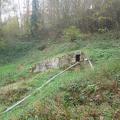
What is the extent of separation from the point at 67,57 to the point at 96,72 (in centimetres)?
897

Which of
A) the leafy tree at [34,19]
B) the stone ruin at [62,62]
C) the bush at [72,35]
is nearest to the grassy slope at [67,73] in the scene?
the stone ruin at [62,62]

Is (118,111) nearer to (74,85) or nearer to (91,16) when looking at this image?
(74,85)

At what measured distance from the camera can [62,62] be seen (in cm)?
2080

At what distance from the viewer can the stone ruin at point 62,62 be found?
19.9 meters

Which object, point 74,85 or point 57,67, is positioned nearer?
point 74,85

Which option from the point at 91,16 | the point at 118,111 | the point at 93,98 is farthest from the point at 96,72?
the point at 91,16

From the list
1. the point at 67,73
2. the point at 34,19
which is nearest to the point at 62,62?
the point at 67,73

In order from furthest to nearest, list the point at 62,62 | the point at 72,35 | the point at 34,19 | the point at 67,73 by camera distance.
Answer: the point at 34,19 → the point at 72,35 → the point at 62,62 → the point at 67,73

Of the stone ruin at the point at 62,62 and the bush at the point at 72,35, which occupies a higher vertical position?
the bush at the point at 72,35

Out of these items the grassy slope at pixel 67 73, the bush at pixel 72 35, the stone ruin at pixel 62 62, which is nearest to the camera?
the grassy slope at pixel 67 73

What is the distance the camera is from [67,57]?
2077cm

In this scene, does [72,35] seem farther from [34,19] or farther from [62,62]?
[34,19]

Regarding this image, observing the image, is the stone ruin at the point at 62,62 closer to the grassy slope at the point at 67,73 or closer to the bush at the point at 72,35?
the grassy slope at the point at 67,73

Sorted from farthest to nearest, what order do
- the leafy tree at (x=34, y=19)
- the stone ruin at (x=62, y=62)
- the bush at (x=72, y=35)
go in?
the leafy tree at (x=34, y=19) < the bush at (x=72, y=35) < the stone ruin at (x=62, y=62)
